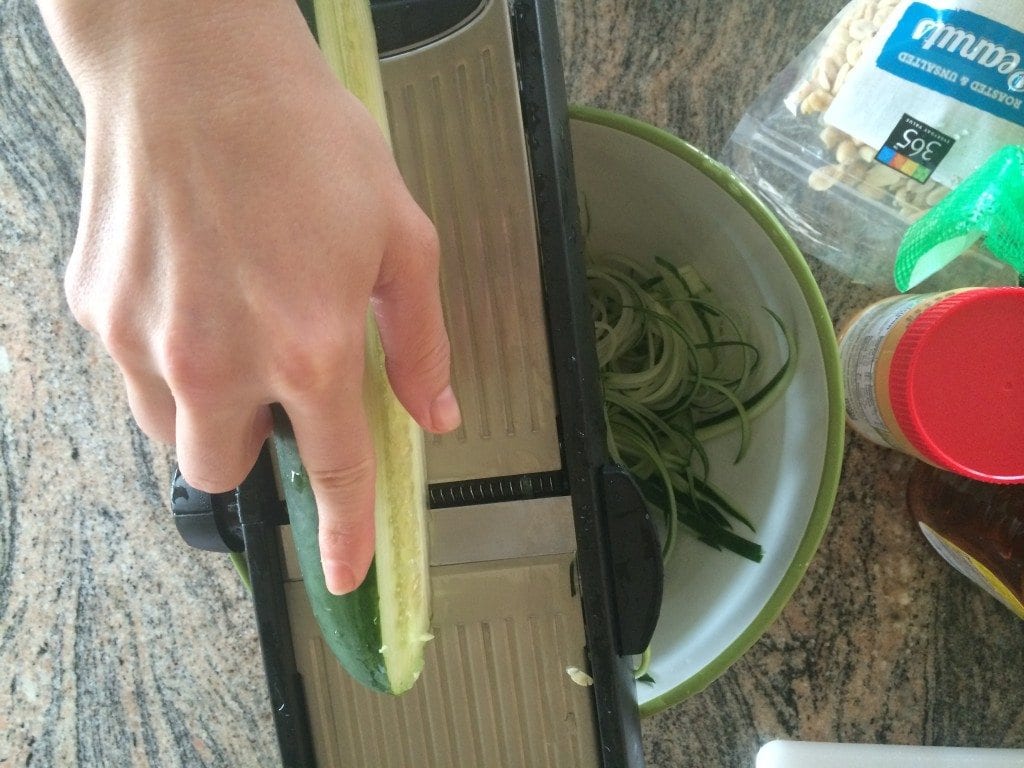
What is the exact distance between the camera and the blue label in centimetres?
59

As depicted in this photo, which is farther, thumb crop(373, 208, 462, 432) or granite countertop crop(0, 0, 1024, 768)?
granite countertop crop(0, 0, 1024, 768)

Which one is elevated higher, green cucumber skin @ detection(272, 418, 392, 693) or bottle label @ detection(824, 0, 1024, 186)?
bottle label @ detection(824, 0, 1024, 186)

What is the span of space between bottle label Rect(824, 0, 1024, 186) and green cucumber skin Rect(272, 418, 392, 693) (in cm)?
53

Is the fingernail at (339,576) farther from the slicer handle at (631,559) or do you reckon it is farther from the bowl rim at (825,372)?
the bowl rim at (825,372)

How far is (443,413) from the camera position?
403mm

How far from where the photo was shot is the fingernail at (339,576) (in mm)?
372

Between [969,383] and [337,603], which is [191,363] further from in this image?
[969,383]

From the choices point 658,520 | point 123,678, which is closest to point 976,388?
point 658,520

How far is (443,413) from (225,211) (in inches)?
5.9

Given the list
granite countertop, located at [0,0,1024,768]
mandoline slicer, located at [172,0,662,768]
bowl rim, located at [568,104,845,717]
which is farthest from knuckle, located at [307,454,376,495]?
granite countertop, located at [0,0,1024,768]

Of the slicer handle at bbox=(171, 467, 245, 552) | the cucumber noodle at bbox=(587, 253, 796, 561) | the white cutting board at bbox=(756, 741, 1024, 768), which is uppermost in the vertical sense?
the slicer handle at bbox=(171, 467, 245, 552)

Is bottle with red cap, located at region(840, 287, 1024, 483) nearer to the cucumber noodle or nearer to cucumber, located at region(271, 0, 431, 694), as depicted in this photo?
the cucumber noodle

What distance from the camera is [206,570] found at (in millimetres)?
747

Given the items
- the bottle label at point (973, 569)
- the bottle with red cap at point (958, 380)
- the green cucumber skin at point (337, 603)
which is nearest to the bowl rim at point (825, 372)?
the bottle with red cap at point (958, 380)
